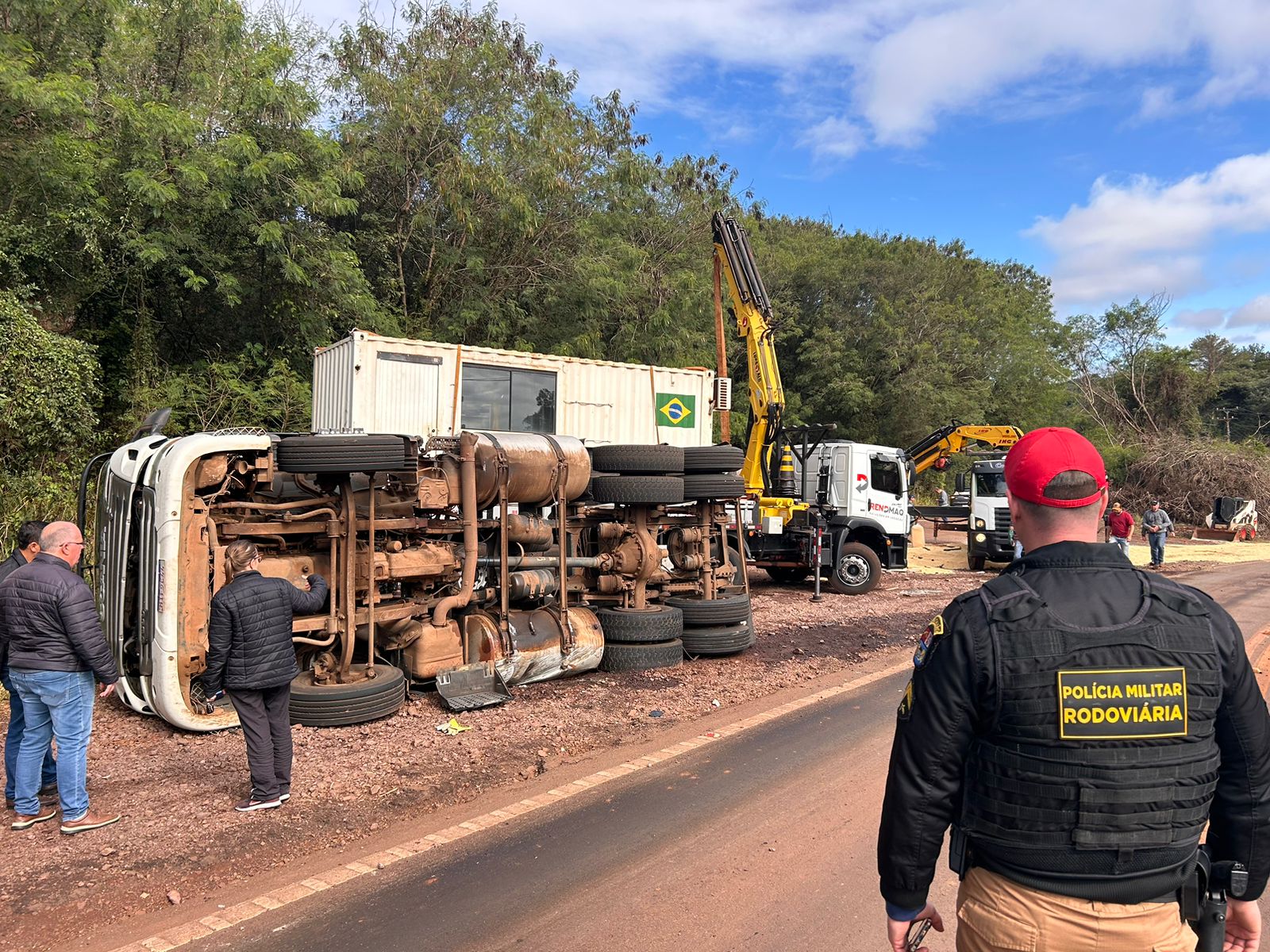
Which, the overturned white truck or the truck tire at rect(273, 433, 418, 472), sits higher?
the truck tire at rect(273, 433, 418, 472)

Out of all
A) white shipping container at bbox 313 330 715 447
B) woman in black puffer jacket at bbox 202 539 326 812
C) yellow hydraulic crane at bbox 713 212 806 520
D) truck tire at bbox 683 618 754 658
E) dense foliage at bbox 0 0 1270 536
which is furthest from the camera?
yellow hydraulic crane at bbox 713 212 806 520

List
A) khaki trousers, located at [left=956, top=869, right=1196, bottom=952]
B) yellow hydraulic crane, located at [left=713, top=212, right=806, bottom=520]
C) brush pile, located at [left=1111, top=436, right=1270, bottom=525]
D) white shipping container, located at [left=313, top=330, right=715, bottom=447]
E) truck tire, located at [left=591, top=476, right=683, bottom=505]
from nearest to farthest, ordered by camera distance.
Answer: khaki trousers, located at [left=956, top=869, right=1196, bottom=952] → truck tire, located at [left=591, top=476, right=683, bottom=505] → white shipping container, located at [left=313, top=330, right=715, bottom=447] → yellow hydraulic crane, located at [left=713, top=212, right=806, bottom=520] → brush pile, located at [left=1111, top=436, right=1270, bottom=525]

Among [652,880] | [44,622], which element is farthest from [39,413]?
[652,880]

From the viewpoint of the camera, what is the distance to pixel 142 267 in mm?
15070

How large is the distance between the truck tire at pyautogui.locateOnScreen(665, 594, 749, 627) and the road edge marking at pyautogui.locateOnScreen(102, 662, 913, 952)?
74.7 inches

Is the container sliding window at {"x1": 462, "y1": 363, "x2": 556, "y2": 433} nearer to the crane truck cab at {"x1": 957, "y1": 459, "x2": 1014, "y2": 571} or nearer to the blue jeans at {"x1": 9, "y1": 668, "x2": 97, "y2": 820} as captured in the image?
the blue jeans at {"x1": 9, "y1": 668, "x2": 97, "y2": 820}

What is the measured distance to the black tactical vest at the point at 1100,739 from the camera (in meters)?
1.81

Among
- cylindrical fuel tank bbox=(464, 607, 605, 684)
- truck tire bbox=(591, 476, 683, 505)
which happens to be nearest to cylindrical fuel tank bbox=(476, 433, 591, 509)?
truck tire bbox=(591, 476, 683, 505)

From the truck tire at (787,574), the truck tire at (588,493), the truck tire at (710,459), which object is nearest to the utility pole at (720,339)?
the truck tire at (787,574)

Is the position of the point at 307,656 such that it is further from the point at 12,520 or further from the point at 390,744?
the point at 12,520

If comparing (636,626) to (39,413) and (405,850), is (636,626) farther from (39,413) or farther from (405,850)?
(39,413)

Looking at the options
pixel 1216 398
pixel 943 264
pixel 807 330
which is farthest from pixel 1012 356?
pixel 1216 398

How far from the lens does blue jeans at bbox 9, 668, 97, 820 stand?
4395 millimetres

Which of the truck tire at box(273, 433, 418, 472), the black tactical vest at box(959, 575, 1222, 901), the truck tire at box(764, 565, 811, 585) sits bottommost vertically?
the truck tire at box(764, 565, 811, 585)
